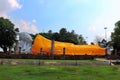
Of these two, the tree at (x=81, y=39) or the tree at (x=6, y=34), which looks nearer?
the tree at (x=6, y=34)

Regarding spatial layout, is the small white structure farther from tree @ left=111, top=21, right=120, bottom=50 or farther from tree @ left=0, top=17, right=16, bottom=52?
tree @ left=111, top=21, right=120, bottom=50

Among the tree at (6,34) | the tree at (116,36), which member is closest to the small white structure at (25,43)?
the tree at (6,34)

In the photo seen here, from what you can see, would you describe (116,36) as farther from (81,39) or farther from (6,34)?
(81,39)

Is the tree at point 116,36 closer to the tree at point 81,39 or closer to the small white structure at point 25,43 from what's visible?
the small white structure at point 25,43

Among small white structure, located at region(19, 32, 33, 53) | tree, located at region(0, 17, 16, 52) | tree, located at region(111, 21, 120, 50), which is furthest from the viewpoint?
tree, located at region(0, 17, 16, 52)

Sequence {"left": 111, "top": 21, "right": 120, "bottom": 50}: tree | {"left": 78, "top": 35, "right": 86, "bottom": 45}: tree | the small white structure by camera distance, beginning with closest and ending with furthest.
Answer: the small white structure → {"left": 111, "top": 21, "right": 120, "bottom": 50}: tree → {"left": 78, "top": 35, "right": 86, "bottom": 45}: tree

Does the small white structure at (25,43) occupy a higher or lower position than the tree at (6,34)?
lower

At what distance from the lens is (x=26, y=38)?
78500mm

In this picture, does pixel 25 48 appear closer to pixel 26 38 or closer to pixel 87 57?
pixel 26 38

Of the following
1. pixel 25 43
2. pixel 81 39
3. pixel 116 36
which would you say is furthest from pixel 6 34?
pixel 81 39

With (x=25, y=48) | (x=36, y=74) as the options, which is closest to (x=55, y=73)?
(x=36, y=74)

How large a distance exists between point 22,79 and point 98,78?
479cm

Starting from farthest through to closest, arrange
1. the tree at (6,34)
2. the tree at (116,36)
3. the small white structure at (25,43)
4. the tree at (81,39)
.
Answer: the tree at (81,39), the tree at (6,34), the tree at (116,36), the small white structure at (25,43)

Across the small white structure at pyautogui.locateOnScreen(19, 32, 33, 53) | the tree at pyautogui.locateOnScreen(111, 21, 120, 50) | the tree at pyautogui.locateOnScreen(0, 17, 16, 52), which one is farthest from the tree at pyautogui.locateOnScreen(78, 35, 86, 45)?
the small white structure at pyautogui.locateOnScreen(19, 32, 33, 53)
